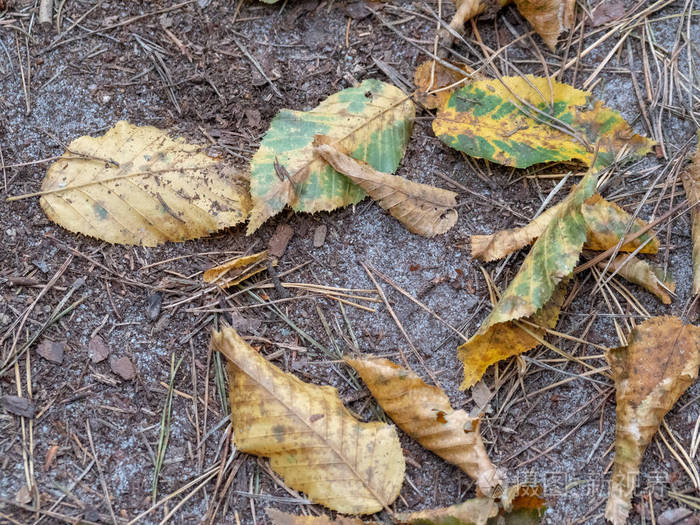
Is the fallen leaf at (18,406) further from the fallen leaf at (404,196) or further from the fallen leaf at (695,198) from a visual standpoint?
the fallen leaf at (695,198)

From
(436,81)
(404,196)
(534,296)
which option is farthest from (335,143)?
(534,296)

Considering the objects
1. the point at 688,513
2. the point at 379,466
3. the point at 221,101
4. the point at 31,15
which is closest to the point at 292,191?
the point at 221,101

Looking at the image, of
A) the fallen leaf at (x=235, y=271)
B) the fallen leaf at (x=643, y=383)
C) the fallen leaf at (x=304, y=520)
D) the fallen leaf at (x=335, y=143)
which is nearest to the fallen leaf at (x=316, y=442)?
the fallen leaf at (x=304, y=520)

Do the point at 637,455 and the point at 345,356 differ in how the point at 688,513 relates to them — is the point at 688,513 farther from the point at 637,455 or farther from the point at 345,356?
the point at 345,356

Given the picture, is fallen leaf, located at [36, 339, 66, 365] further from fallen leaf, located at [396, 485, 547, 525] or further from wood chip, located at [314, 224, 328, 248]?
fallen leaf, located at [396, 485, 547, 525]

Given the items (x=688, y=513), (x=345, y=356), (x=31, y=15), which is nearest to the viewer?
(x=688, y=513)

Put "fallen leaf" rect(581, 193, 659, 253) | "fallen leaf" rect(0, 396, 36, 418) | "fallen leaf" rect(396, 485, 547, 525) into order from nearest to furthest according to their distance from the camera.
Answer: "fallen leaf" rect(396, 485, 547, 525) → "fallen leaf" rect(0, 396, 36, 418) → "fallen leaf" rect(581, 193, 659, 253)

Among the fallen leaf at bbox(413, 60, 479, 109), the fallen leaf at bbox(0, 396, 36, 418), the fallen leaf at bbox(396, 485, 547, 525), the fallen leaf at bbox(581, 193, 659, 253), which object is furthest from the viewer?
the fallen leaf at bbox(413, 60, 479, 109)

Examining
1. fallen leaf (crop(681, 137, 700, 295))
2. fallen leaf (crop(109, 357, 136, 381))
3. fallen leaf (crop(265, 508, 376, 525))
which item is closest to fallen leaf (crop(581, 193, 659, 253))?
fallen leaf (crop(681, 137, 700, 295))
